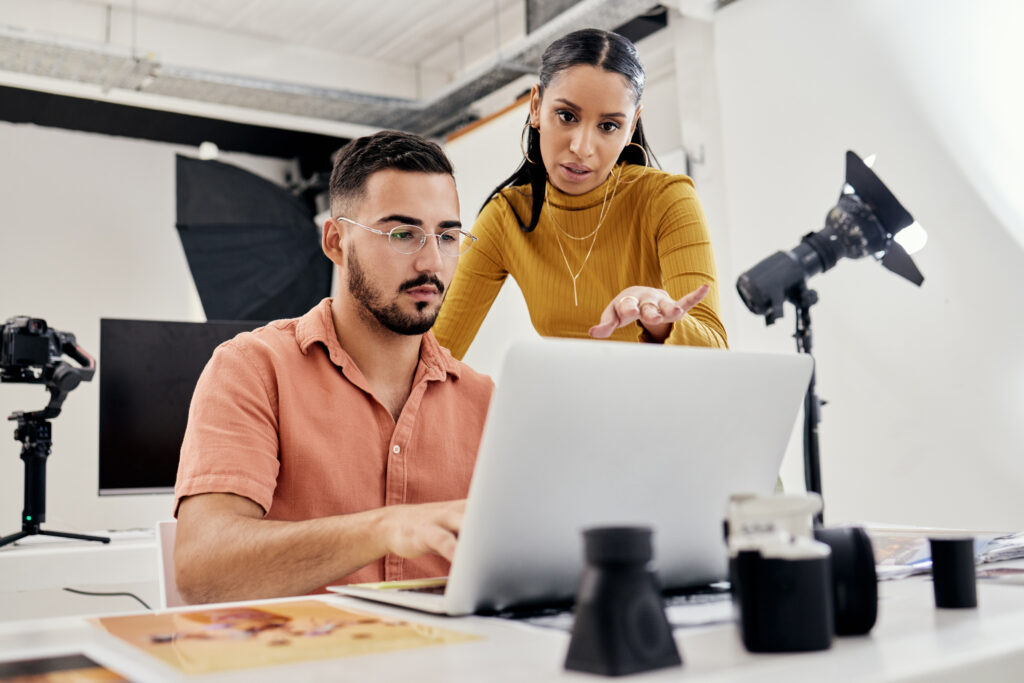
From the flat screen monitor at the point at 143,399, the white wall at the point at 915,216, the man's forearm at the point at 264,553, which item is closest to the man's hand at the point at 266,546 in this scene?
the man's forearm at the point at 264,553

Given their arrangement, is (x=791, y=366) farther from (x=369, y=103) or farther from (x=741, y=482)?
(x=369, y=103)

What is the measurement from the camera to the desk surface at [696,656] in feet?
1.77

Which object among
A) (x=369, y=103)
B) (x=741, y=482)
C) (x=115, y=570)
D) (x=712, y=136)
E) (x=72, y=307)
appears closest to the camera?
(x=741, y=482)

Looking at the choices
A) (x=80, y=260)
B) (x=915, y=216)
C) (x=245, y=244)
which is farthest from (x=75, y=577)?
(x=80, y=260)

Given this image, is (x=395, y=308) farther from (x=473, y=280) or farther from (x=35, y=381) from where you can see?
(x=35, y=381)

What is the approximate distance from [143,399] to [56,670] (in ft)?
6.49

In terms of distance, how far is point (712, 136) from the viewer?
12.5 feet

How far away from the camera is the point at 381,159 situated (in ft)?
5.00

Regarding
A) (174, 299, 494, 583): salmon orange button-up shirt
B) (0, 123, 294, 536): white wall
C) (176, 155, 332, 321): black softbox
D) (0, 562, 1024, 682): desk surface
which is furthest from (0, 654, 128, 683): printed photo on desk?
(176, 155, 332, 321): black softbox

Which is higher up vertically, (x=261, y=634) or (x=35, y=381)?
(x=35, y=381)

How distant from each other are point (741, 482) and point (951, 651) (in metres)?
0.27

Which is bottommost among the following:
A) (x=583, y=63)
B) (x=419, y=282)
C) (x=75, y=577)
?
(x=75, y=577)

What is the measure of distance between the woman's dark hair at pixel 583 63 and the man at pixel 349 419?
20 cm

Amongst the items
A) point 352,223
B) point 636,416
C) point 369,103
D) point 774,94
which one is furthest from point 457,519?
point 369,103
